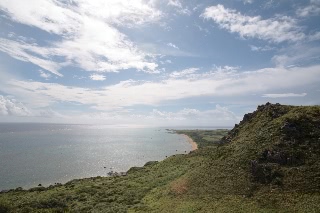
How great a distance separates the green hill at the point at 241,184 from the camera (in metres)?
39.1

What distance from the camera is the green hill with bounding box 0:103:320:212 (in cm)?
3912

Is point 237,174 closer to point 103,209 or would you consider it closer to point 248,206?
point 248,206

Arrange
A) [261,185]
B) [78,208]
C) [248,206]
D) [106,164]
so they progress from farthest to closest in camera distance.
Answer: [106,164], [78,208], [261,185], [248,206]

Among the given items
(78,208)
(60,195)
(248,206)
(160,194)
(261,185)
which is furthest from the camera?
(60,195)

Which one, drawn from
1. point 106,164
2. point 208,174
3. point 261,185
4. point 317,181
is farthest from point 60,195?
Answer: point 106,164

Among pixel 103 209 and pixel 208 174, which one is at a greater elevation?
pixel 208 174

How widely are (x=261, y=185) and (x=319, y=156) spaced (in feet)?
38.7

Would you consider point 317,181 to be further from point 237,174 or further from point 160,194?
point 160,194

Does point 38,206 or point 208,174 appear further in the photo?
point 208,174

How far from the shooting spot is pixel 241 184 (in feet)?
147

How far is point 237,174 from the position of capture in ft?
158

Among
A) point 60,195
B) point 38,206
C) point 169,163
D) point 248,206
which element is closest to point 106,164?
point 169,163

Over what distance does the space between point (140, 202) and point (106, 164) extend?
83275 millimetres

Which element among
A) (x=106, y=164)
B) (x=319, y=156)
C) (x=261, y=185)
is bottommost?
(x=106, y=164)
